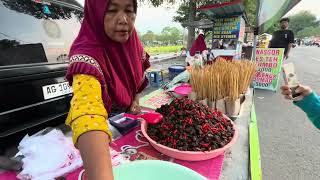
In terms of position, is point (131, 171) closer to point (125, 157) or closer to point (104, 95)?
point (125, 157)

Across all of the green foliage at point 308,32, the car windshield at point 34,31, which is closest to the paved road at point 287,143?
the car windshield at point 34,31

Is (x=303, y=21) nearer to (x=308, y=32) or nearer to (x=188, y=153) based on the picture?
(x=308, y=32)

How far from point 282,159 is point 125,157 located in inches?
98.5

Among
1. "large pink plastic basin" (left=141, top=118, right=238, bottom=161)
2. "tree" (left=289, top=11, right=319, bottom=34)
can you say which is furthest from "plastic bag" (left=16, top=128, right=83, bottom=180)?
"tree" (left=289, top=11, right=319, bottom=34)

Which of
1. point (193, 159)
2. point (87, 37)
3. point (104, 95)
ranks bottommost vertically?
point (193, 159)

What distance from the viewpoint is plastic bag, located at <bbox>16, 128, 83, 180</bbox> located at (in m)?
0.81

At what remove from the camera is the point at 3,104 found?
1255mm

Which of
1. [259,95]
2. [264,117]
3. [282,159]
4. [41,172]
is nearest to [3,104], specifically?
[41,172]

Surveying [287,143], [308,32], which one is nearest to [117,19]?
[287,143]

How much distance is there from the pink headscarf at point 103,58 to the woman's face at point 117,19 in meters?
0.02

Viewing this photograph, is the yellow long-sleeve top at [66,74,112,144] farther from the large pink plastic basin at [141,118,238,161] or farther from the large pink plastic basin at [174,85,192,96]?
the large pink plastic basin at [174,85,192,96]

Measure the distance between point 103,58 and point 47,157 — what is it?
47 cm

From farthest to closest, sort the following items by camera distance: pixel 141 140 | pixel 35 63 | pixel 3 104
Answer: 1. pixel 35 63
2. pixel 3 104
3. pixel 141 140

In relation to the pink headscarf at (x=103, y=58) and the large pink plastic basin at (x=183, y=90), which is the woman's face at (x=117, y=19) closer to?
the pink headscarf at (x=103, y=58)
